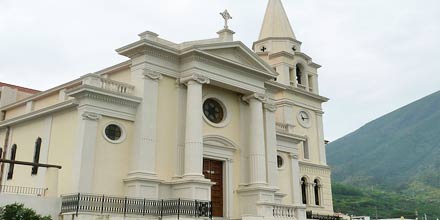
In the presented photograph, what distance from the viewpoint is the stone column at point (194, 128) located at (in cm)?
2327

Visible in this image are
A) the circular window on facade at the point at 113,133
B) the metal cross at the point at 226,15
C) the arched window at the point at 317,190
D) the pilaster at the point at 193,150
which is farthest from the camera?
the arched window at the point at 317,190

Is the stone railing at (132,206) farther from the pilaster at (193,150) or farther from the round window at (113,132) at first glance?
the round window at (113,132)

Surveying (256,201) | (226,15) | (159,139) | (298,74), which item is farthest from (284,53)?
(159,139)

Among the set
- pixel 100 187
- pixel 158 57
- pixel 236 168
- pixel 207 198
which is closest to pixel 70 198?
pixel 100 187

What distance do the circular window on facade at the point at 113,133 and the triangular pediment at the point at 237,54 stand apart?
577 cm

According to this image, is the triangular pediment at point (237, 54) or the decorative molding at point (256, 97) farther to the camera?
the decorative molding at point (256, 97)

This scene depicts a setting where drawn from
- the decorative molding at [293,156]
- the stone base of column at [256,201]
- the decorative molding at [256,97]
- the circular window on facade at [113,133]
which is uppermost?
the decorative molding at [256,97]

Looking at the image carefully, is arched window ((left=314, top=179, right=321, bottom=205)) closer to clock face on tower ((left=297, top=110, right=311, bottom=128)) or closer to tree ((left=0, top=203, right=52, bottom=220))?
clock face on tower ((left=297, top=110, right=311, bottom=128))

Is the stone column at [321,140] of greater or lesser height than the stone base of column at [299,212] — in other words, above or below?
above

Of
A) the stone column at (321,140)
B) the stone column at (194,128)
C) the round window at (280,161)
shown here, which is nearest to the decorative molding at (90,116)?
the stone column at (194,128)

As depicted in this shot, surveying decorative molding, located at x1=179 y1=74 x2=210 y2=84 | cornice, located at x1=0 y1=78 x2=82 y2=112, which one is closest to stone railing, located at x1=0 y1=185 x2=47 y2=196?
cornice, located at x1=0 y1=78 x2=82 y2=112

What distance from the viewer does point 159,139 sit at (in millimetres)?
23594

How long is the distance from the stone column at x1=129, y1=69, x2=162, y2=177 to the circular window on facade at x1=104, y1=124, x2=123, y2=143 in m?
0.72

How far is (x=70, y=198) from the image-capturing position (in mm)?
20031
